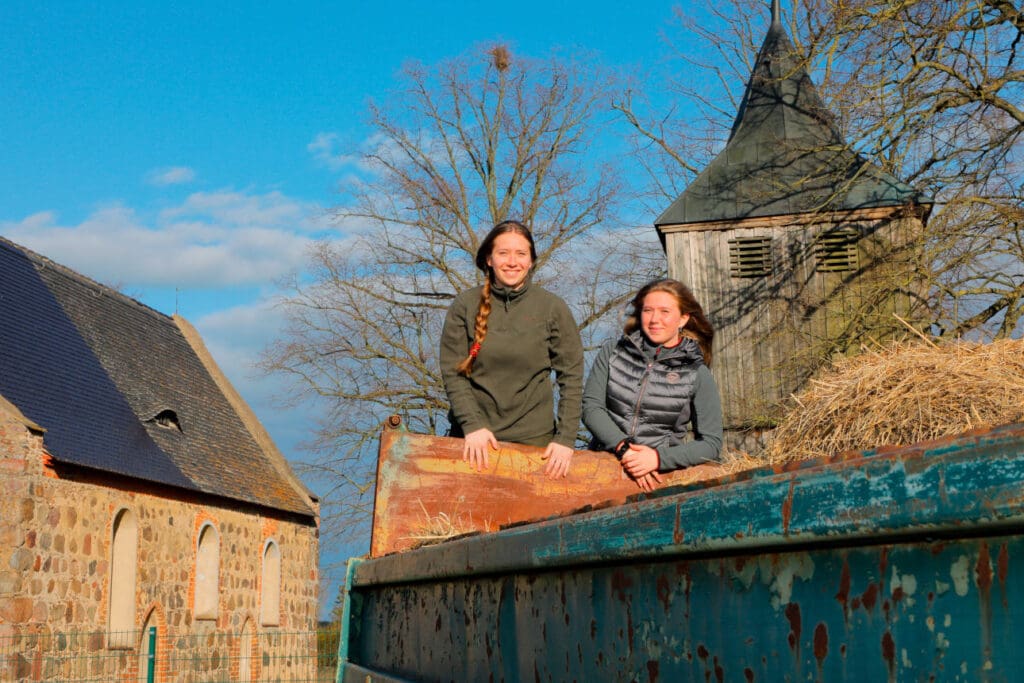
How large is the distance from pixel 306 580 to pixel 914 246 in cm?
2154

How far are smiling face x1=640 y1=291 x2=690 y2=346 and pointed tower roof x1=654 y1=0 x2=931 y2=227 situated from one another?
16.1 metres

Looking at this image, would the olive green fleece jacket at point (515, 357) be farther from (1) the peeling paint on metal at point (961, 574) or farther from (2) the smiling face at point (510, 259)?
(1) the peeling paint on metal at point (961, 574)

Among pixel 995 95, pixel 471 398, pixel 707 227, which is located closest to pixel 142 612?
pixel 707 227

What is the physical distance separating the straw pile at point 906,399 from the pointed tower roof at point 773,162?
1594cm

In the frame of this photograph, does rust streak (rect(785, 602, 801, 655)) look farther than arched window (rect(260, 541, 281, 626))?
No

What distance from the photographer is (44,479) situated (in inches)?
805

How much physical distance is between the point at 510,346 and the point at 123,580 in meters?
20.0

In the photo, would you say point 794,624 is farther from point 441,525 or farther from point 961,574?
point 441,525

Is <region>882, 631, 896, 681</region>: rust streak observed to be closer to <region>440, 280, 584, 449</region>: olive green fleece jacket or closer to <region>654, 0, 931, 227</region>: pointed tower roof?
<region>440, 280, 584, 449</region>: olive green fleece jacket

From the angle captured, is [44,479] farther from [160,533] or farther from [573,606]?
[573,606]

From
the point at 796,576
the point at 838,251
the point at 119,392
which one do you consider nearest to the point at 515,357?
the point at 796,576

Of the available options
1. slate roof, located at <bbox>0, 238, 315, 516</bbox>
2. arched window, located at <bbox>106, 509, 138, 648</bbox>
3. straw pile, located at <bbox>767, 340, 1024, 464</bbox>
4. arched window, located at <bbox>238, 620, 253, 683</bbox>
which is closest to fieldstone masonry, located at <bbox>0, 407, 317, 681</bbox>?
arched window, located at <bbox>238, 620, 253, 683</bbox>

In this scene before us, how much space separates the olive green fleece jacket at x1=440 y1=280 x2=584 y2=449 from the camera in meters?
5.09

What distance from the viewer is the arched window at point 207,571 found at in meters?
26.3
